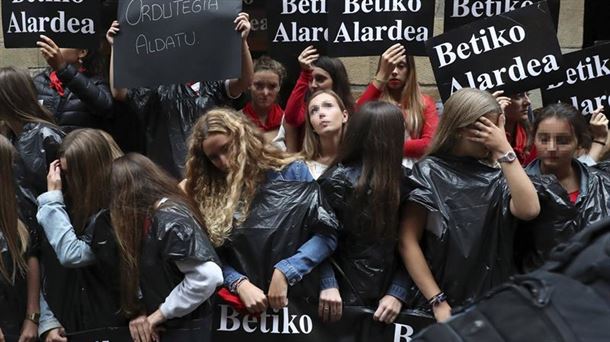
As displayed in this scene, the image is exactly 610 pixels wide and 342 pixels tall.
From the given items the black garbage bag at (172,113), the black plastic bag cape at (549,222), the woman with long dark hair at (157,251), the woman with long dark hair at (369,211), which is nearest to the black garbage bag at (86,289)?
the woman with long dark hair at (157,251)

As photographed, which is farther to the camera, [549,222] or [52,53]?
[52,53]

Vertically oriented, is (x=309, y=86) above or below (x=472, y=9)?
below

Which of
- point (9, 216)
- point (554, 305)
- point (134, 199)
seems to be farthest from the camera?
point (9, 216)

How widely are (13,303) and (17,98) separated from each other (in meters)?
1.04

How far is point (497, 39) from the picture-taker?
5.74 metres

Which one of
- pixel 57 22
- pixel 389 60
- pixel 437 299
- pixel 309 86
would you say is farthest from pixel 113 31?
pixel 437 299

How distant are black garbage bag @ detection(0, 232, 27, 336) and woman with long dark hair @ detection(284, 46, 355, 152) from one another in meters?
1.74

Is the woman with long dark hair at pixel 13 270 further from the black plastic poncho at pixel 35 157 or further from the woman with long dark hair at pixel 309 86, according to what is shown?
the woman with long dark hair at pixel 309 86

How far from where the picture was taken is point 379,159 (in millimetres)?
4922

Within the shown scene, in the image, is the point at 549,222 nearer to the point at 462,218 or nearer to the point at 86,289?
the point at 462,218

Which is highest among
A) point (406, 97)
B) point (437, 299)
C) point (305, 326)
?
point (406, 97)

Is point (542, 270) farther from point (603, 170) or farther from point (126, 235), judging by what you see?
point (603, 170)

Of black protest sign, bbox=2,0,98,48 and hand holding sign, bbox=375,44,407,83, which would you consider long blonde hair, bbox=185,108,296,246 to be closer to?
hand holding sign, bbox=375,44,407,83

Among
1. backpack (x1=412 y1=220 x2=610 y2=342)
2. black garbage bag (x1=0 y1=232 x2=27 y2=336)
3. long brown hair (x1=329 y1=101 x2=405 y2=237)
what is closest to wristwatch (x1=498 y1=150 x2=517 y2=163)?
long brown hair (x1=329 y1=101 x2=405 y2=237)
